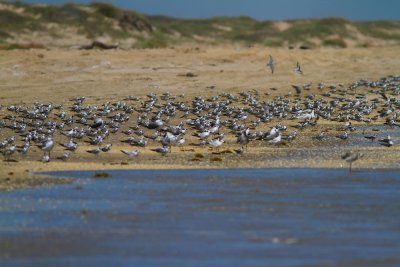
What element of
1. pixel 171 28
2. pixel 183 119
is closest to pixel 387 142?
pixel 183 119

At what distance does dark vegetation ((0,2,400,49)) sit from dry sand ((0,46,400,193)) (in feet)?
20.8

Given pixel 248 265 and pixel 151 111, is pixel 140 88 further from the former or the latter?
pixel 248 265

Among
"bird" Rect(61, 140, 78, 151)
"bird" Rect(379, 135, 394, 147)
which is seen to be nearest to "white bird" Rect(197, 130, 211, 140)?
"bird" Rect(61, 140, 78, 151)

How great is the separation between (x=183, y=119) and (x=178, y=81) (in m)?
5.33

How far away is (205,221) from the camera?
12.5 metres

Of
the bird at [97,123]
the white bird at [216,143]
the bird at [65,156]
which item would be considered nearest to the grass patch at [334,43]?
the bird at [97,123]

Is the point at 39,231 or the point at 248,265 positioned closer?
the point at 248,265

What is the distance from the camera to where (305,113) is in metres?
26.2

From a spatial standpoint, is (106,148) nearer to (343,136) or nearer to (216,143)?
(216,143)

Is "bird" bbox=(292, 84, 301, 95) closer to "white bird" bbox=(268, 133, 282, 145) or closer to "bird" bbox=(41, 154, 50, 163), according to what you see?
"white bird" bbox=(268, 133, 282, 145)

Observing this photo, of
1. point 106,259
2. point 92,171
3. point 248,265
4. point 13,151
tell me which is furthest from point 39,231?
point 13,151

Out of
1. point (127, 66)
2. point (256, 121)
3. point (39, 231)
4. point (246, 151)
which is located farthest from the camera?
point (127, 66)

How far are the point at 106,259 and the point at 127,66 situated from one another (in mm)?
22099

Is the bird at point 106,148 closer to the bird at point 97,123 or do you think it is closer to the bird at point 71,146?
the bird at point 71,146
